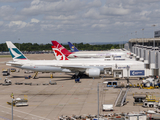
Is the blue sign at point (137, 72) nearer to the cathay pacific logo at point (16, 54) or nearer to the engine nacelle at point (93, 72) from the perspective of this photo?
the engine nacelle at point (93, 72)

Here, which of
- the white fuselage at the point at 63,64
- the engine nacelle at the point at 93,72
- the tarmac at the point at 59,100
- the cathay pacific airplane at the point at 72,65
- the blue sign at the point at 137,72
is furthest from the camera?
the white fuselage at the point at 63,64

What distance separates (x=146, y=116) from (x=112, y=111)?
592 centimetres

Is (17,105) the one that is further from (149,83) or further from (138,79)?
(138,79)

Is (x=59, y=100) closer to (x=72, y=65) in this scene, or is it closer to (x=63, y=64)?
(x=72, y=65)

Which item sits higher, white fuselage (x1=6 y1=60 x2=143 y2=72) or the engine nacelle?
white fuselage (x1=6 y1=60 x2=143 y2=72)

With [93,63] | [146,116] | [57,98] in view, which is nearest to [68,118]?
[146,116]

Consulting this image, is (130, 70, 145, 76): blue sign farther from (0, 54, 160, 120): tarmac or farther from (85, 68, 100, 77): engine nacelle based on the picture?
(85, 68, 100, 77): engine nacelle

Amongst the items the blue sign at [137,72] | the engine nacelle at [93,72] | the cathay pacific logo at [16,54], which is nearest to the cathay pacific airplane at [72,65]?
the engine nacelle at [93,72]

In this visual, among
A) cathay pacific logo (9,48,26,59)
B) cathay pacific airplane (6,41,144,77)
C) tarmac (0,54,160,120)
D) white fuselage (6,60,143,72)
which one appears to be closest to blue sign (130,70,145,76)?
tarmac (0,54,160,120)

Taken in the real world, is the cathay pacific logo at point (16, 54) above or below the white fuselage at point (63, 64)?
above

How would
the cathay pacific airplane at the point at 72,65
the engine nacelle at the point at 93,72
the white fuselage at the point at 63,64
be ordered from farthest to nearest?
the white fuselage at the point at 63,64 → the cathay pacific airplane at the point at 72,65 → the engine nacelle at the point at 93,72

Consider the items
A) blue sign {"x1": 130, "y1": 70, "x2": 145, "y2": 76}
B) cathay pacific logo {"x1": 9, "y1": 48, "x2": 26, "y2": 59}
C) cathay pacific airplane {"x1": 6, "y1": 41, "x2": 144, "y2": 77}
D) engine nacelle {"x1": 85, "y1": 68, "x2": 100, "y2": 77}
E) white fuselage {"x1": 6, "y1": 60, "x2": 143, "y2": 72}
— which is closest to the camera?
blue sign {"x1": 130, "y1": 70, "x2": 145, "y2": 76}

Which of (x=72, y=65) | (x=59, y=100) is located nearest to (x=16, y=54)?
(x=72, y=65)

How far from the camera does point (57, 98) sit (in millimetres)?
46656
